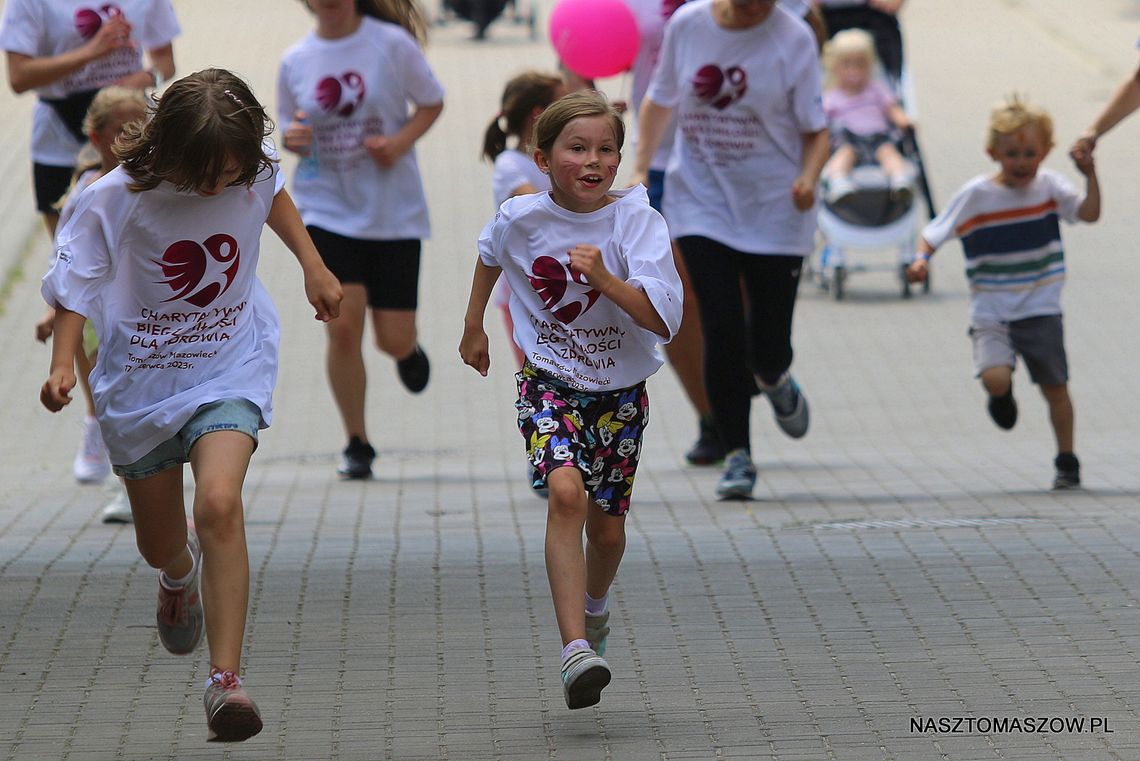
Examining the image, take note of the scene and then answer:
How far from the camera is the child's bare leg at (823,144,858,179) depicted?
13.5 meters

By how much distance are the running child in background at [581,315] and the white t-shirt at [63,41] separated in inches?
146

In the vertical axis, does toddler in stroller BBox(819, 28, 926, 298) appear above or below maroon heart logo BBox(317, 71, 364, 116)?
below

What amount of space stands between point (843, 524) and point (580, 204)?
9.12 feet

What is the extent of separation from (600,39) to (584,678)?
4.83 m

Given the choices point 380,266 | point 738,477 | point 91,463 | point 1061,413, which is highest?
point 380,266

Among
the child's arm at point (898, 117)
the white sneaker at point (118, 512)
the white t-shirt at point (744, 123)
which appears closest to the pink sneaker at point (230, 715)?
the white sneaker at point (118, 512)

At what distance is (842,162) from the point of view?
533 inches

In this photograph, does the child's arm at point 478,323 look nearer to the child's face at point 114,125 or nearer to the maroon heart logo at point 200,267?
the maroon heart logo at point 200,267

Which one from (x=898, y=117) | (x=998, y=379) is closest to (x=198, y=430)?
(x=998, y=379)

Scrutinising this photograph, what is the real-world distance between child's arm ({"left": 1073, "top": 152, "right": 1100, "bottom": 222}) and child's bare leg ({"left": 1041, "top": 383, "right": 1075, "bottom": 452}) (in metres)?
0.72

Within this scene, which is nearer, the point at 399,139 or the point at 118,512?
the point at 118,512

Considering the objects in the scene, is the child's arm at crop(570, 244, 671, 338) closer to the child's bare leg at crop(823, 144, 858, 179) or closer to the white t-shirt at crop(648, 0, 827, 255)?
the white t-shirt at crop(648, 0, 827, 255)

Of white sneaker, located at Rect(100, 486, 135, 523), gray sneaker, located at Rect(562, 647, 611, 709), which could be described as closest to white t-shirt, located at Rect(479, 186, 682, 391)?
gray sneaker, located at Rect(562, 647, 611, 709)

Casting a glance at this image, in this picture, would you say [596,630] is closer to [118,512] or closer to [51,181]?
[118,512]
